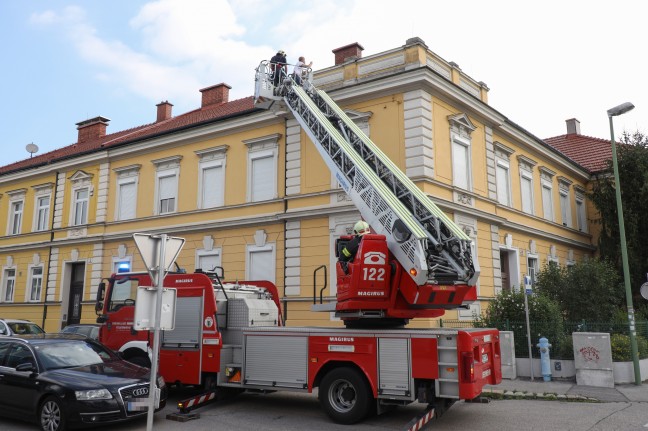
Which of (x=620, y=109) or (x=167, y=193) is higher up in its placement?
(x=167, y=193)

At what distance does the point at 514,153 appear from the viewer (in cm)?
2327

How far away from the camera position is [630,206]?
25203 millimetres

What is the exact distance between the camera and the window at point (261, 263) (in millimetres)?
20156

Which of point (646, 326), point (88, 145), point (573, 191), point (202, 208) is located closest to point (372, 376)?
point (646, 326)

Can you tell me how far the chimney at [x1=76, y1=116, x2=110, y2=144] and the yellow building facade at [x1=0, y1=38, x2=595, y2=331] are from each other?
2.38m

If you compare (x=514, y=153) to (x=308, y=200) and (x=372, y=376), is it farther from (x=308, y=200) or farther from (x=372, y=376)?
(x=372, y=376)

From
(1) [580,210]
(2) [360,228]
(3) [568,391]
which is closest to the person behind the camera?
(2) [360,228]

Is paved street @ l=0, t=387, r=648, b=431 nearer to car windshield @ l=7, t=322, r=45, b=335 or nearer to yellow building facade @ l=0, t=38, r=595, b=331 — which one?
yellow building facade @ l=0, t=38, r=595, b=331

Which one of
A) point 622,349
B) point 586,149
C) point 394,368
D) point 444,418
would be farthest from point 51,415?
point 586,149

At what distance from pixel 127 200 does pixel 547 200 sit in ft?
62.6

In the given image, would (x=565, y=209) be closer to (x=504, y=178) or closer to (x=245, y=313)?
(x=504, y=178)

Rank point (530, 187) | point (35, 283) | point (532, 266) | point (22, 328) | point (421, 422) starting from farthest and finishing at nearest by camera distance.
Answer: point (35, 283), point (530, 187), point (532, 266), point (22, 328), point (421, 422)

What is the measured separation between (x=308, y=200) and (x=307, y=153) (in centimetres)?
171

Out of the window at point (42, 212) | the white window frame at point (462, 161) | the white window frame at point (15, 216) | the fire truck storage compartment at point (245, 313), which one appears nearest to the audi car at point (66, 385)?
the fire truck storage compartment at point (245, 313)
